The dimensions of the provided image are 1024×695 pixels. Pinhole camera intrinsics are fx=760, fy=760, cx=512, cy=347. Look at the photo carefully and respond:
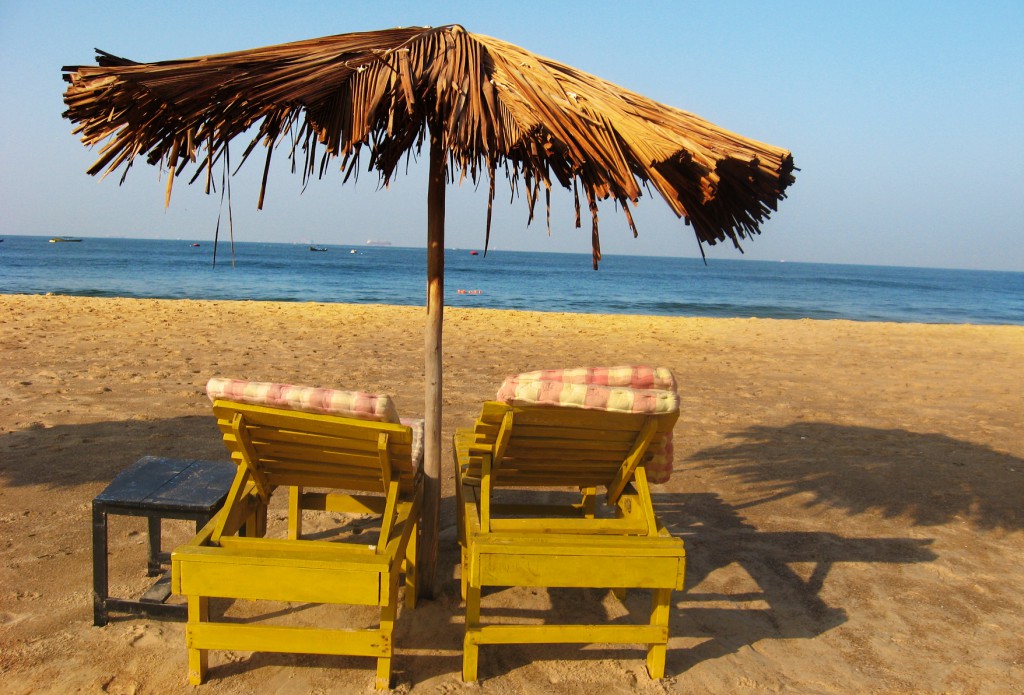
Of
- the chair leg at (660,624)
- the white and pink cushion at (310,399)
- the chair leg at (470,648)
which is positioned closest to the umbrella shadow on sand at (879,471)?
the chair leg at (660,624)

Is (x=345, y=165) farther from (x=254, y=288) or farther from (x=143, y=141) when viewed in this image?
(x=254, y=288)

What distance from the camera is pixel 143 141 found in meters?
2.87

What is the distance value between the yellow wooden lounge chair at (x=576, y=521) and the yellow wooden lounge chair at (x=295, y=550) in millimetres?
321

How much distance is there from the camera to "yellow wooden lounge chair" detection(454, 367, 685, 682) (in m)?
2.71

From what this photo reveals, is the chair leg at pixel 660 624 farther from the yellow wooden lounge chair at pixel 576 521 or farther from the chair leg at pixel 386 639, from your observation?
the chair leg at pixel 386 639

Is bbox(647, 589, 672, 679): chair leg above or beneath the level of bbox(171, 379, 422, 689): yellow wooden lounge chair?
beneath

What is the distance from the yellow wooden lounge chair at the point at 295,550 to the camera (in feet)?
8.45

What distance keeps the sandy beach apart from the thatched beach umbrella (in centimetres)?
165

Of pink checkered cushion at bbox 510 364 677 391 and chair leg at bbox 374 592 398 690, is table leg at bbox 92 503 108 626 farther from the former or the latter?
pink checkered cushion at bbox 510 364 677 391

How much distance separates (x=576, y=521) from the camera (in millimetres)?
3131

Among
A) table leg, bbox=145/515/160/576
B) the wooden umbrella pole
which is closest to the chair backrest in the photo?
the wooden umbrella pole

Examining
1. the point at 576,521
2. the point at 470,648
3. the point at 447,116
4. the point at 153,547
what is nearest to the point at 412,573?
the point at 470,648

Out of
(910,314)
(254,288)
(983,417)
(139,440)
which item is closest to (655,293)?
(910,314)

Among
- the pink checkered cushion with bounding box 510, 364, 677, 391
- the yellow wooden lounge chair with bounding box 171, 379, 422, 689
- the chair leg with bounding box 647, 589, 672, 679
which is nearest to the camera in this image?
the yellow wooden lounge chair with bounding box 171, 379, 422, 689
